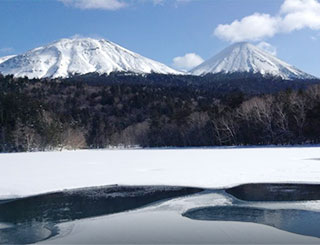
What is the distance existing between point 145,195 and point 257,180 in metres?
6.19

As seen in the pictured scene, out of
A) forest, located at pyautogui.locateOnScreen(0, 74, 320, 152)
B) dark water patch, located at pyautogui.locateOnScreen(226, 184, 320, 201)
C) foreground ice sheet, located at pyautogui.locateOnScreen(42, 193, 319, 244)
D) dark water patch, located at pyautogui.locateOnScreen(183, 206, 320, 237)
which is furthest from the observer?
forest, located at pyautogui.locateOnScreen(0, 74, 320, 152)

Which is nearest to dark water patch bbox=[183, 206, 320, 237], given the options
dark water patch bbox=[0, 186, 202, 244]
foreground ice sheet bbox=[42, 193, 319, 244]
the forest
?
foreground ice sheet bbox=[42, 193, 319, 244]

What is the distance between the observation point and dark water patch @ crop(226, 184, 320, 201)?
1291cm

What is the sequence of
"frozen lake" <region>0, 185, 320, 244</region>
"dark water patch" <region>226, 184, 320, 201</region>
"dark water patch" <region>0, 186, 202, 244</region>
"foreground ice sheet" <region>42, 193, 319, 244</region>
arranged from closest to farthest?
"foreground ice sheet" <region>42, 193, 319, 244</region> < "frozen lake" <region>0, 185, 320, 244</region> < "dark water patch" <region>0, 186, 202, 244</region> < "dark water patch" <region>226, 184, 320, 201</region>

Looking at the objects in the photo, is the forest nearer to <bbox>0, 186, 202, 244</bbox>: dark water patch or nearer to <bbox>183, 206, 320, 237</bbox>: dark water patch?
<bbox>0, 186, 202, 244</bbox>: dark water patch

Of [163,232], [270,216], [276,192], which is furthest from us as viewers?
[276,192]

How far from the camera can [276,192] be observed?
14.2 meters

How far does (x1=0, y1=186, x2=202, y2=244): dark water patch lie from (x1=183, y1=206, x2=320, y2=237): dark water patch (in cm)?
267

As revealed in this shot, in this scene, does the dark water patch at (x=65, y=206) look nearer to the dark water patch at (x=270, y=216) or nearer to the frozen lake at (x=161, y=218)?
the frozen lake at (x=161, y=218)

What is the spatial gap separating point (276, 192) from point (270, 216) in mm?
4260

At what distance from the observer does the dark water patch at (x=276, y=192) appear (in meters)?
12.9

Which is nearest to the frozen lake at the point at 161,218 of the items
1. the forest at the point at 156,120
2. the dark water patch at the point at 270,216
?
the dark water patch at the point at 270,216

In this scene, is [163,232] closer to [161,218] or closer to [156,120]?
[161,218]

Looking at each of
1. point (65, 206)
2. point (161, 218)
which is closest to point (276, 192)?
point (161, 218)
